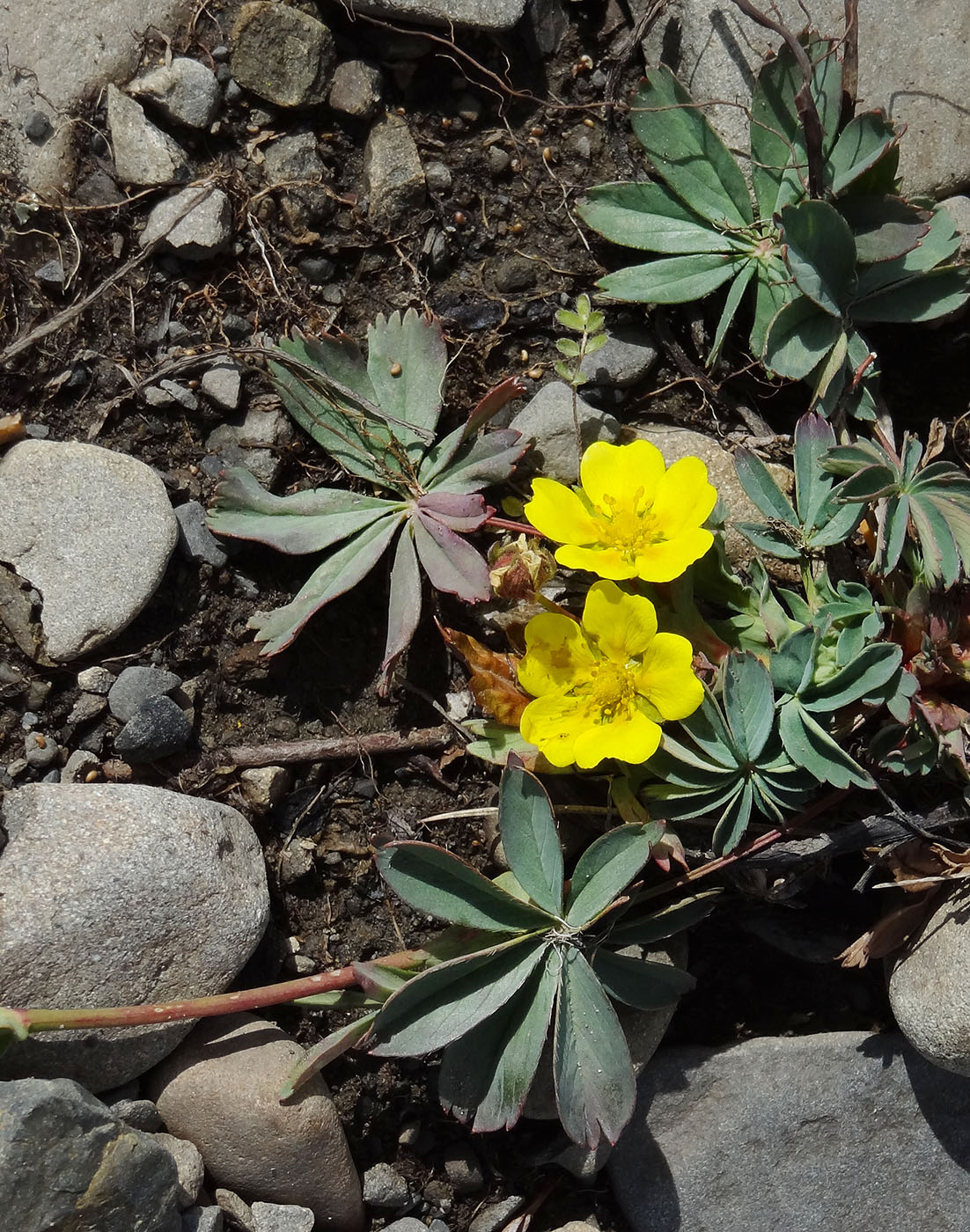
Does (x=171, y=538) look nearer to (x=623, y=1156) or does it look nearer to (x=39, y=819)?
(x=39, y=819)

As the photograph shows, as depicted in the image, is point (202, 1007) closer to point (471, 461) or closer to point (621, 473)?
point (471, 461)

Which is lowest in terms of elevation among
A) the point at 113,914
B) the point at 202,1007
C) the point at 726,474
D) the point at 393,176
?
the point at 202,1007

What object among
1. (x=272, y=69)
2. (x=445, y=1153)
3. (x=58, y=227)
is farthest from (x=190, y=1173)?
(x=272, y=69)

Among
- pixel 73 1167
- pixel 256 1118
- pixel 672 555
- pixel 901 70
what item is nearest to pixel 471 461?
pixel 672 555

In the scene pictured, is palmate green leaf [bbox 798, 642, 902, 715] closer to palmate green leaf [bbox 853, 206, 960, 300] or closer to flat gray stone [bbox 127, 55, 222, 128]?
palmate green leaf [bbox 853, 206, 960, 300]

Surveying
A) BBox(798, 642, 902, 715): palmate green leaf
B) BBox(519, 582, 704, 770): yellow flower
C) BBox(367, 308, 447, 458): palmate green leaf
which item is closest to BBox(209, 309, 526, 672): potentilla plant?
BBox(367, 308, 447, 458): palmate green leaf

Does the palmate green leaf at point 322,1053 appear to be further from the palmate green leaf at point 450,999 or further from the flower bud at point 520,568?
the flower bud at point 520,568

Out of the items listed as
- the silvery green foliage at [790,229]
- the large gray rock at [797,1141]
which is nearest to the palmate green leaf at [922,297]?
the silvery green foliage at [790,229]
